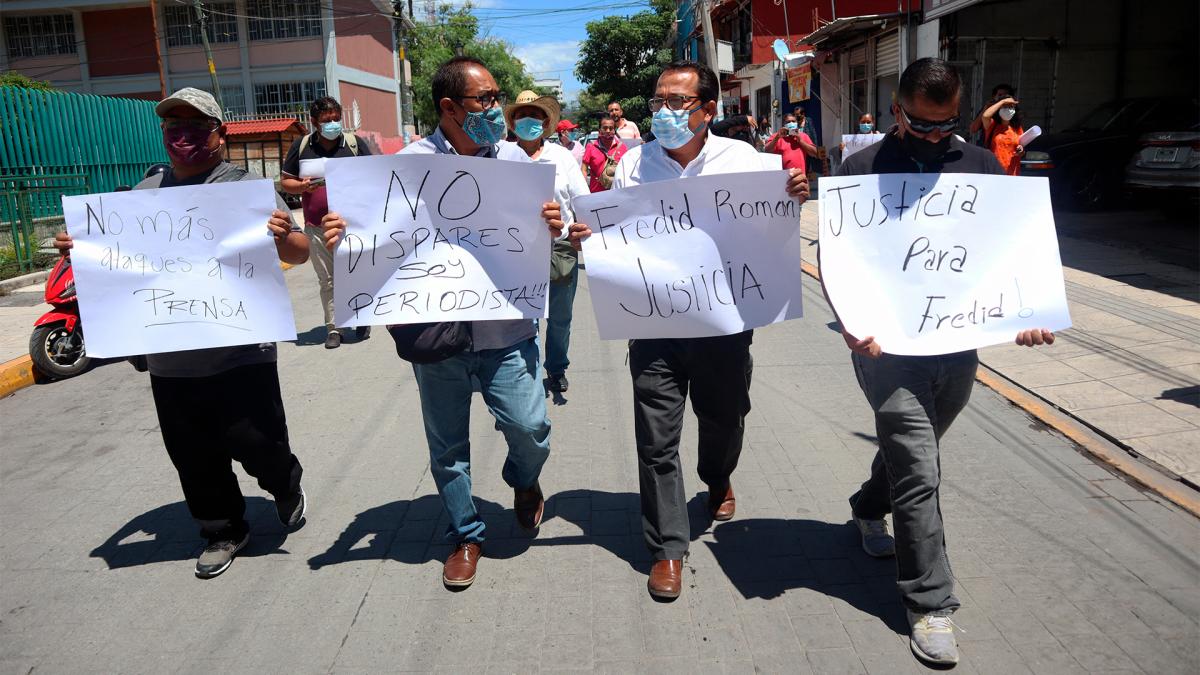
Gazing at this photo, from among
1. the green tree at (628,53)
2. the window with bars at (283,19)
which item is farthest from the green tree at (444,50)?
the window with bars at (283,19)

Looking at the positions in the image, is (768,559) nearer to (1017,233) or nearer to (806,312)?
(1017,233)

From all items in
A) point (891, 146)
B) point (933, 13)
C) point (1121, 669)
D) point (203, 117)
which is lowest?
point (1121, 669)

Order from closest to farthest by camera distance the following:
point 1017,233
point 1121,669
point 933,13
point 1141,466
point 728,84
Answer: point 1121,669 → point 1017,233 → point 1141,466 → point 933,13 → point 728,84

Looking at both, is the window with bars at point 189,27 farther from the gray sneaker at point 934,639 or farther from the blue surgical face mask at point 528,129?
the gray sneaker at point 934,639

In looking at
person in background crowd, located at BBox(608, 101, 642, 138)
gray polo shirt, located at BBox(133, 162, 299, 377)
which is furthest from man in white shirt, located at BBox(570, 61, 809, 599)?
person in background crowd, located at BBox(608, 101, 642, 138)

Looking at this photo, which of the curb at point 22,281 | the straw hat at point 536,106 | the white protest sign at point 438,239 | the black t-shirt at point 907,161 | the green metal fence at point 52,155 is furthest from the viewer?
the green metal fence at point 52,155

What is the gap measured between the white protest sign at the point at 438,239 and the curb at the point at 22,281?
983 cm

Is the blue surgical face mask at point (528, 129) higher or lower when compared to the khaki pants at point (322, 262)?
higher

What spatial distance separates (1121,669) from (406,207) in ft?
9.76

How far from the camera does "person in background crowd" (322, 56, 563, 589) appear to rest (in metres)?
3.44

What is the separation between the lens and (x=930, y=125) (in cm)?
305

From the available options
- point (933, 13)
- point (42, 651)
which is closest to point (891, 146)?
point (42, 651)

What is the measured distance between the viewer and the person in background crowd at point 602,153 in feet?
28.3

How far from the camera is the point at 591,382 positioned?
663cm
